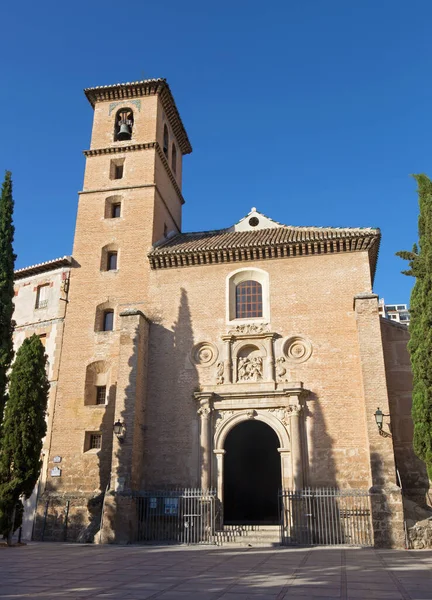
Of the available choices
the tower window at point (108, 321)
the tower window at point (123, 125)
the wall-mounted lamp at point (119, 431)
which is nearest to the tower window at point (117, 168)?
the tower window at point (123, 125)

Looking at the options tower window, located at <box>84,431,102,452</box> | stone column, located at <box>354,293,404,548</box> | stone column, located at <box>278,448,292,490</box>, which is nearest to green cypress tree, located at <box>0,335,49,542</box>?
tower window, located at <box>84,431,102,452</box>

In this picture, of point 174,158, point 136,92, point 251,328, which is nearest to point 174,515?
point 251,328

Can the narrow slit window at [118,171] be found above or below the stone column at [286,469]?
above

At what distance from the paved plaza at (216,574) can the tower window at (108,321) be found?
900 cm

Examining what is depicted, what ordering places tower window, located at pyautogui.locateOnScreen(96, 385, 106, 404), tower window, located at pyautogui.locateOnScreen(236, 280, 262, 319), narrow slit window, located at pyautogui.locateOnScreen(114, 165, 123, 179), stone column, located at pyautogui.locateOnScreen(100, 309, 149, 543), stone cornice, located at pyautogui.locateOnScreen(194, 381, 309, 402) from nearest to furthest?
stone column, located at pyautogui.locateOnScreen(100, 309, 149, 543) < stone cornice, located at pyautogui.locateOnScreen(194, 381, 309, 402) < tower window, located at pyautogui.locateOnScreen(236, 280, 262, 319) < tower window, located at pyautogui.locateOnScreen(96, 385, 106, 404) < narrow slit window, located at pyautogui.locateOnScreen(114, 165, 123, 179)

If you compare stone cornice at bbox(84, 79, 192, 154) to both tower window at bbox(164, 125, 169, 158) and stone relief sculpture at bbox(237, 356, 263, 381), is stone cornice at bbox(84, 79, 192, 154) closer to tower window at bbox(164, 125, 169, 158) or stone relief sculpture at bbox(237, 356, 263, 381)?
tower window at bbox(164, 125, 169, 158)

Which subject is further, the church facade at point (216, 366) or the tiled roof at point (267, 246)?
the tiled roof at point (267, 246)

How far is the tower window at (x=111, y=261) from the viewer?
22.6 metres

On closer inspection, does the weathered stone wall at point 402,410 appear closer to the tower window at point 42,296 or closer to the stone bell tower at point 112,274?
the stone bell tower at point 112,274

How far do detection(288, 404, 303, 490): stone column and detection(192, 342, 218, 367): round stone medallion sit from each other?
11.3ft

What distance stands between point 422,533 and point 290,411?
209 inches

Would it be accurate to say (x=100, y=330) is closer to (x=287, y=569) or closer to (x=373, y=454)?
(x=373, y=454)

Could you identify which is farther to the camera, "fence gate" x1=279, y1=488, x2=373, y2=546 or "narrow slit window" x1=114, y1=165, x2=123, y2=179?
"narrow slit window" x1=114, y1=165, x2=123, y2=179

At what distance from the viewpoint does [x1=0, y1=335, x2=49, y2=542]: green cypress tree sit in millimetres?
15883
